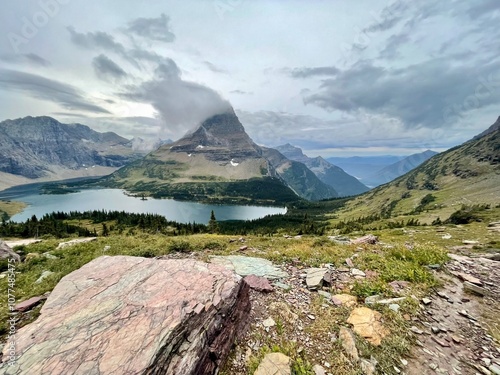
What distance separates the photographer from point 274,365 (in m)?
6.12

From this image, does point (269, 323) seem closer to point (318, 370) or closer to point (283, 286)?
point (318, 370)

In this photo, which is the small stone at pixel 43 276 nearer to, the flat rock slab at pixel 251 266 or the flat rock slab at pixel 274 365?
the flat rock slab at pixel 251 266

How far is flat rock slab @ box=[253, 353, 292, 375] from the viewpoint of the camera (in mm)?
5921

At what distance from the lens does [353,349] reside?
6.82 metres

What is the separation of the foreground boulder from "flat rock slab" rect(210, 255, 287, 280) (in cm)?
305

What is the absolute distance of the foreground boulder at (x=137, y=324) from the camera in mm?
5184

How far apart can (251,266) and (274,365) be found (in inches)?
263

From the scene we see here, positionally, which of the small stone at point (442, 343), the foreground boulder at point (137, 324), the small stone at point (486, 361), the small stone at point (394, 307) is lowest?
the small stone at point (486, 361)

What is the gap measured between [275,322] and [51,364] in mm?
6149

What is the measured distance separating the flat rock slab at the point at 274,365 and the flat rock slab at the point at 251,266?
192 inches

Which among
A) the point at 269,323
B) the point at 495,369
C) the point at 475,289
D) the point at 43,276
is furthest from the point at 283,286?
the point at 43,276

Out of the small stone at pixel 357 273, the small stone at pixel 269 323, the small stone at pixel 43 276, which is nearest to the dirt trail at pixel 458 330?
the small stone at pixel 357 273

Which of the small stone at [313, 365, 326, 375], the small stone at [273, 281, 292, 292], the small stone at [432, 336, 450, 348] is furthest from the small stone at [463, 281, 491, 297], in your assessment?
the small stone at [313, 365, 326, 375]

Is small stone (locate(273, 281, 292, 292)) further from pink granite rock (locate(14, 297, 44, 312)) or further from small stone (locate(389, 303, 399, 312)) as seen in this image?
pink granite rock (locate(14, 297, 44, 312))
